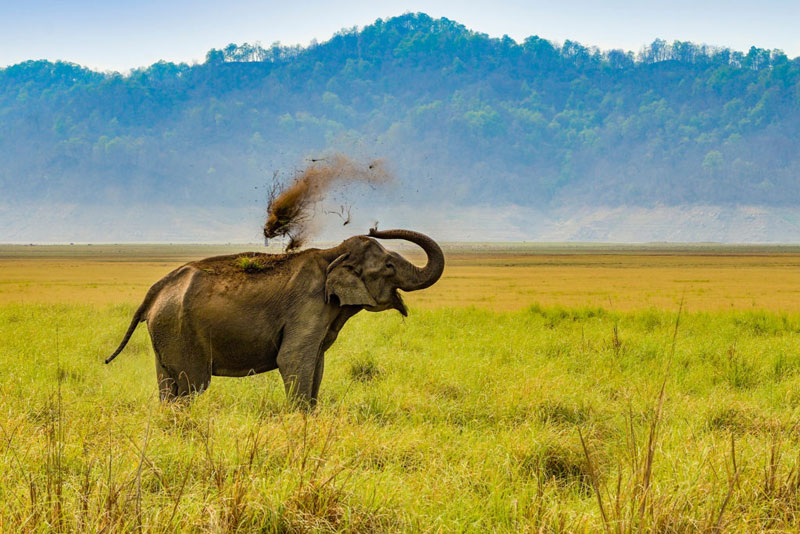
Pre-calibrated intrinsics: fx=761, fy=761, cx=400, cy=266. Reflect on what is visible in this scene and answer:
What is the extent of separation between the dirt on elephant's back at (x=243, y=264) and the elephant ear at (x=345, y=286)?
2.01ft

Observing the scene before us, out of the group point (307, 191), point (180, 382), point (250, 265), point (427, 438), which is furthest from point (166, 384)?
point (427, 438)

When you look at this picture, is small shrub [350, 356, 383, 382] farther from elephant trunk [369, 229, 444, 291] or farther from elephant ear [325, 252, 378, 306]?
elephant ear [325, 252, 378, 306]

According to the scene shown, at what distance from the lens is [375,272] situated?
7.50 m

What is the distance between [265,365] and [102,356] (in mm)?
5950

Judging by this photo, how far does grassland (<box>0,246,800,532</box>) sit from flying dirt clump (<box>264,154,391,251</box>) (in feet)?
6.19

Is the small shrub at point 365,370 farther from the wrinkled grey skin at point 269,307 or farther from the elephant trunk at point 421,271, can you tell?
the elephant trunk at point 421,271

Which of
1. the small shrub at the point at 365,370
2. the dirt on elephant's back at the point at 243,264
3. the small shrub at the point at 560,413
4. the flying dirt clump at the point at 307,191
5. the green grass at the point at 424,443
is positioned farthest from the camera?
the small shrub at the point at 365,370

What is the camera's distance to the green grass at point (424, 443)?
443 cm

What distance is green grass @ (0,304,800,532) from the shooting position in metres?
4.43

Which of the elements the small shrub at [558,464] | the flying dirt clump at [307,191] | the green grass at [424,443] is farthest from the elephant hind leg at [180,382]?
the small shrub at [558,464]

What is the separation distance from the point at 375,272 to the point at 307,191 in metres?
1.41

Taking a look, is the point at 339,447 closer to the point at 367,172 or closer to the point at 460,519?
the point at 460,519

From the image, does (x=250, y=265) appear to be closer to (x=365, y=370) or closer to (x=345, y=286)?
(x=345, y=286)

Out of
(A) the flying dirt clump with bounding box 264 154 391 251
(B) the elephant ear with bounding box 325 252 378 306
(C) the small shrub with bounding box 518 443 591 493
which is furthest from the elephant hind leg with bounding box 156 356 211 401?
(C) the small shrub with bounding box 518 443 591 493
